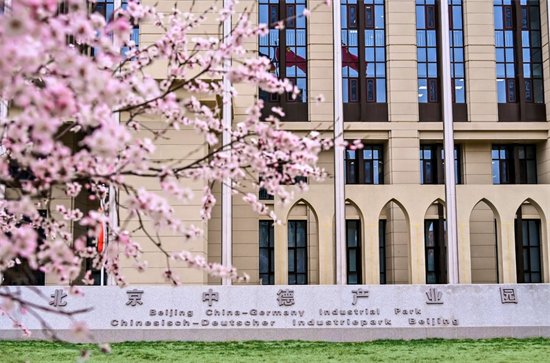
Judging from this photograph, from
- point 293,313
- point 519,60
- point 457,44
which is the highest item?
point 457,44

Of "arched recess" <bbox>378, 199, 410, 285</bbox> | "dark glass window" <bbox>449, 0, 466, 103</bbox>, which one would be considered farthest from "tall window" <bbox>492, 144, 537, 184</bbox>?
"arched recess" <bbox>378, 199, 410, 285</bbox>

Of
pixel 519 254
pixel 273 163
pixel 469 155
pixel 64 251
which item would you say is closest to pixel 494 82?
pixel 469 155

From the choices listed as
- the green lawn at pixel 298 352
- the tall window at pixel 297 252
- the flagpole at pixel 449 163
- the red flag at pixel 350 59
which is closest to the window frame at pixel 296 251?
the tall window at pixel 297 252

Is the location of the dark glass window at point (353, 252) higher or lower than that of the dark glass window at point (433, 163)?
lower

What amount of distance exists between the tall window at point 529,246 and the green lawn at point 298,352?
11.5 meters

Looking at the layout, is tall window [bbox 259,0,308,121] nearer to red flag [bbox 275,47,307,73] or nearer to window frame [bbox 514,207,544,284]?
red flag [bbox 275,47,307,73]

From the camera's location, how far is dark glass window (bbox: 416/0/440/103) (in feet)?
79.5

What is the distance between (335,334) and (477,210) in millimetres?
12727

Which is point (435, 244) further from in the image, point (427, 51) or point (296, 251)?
point (427, 51)

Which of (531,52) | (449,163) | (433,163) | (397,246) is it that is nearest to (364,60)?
(433,163)

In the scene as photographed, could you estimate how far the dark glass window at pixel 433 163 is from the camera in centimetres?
2469

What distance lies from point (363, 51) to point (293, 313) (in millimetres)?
13073

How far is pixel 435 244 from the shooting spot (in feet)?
80.7

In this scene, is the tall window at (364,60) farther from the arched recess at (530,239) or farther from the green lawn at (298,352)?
the green lawn at (298,352)
